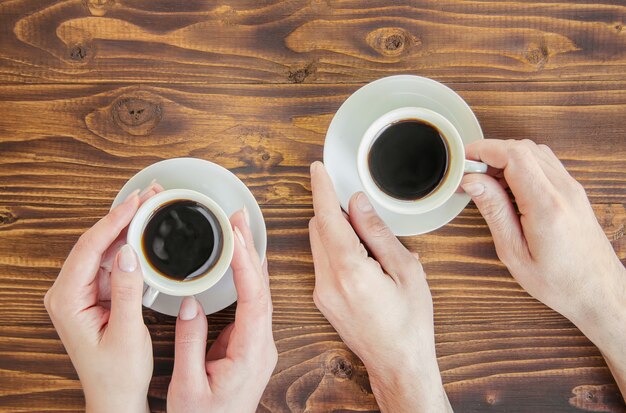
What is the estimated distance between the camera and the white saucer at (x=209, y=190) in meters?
1.02

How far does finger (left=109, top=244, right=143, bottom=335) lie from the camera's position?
2.92 feet

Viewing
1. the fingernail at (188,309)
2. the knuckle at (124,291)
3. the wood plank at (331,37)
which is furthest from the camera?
the wood plank at (331,37)

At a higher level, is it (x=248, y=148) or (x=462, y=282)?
(x=248, y=148)

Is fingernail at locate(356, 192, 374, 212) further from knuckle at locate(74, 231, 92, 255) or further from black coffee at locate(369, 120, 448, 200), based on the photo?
knuckle at locate(74, 231, 92, 255)

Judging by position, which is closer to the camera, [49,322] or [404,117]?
[404,117]

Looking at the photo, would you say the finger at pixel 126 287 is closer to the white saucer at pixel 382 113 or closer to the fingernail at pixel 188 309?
the fingernail at pixel 188 309

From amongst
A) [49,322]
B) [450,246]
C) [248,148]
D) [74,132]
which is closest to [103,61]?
[74,132]

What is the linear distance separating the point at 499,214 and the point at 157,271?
0.62 metres

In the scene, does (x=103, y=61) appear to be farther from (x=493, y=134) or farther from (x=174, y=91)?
(x=493, y=134)

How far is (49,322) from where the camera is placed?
113 centimetres

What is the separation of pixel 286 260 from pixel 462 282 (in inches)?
14.0

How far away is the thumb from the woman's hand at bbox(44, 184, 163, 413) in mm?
570

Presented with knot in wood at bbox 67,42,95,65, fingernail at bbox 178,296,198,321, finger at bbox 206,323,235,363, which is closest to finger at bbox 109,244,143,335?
fingernail at bbox 178,296,198,321

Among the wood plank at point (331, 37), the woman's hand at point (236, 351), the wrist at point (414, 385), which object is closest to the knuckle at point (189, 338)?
the woman's hand at point (236, 351)
